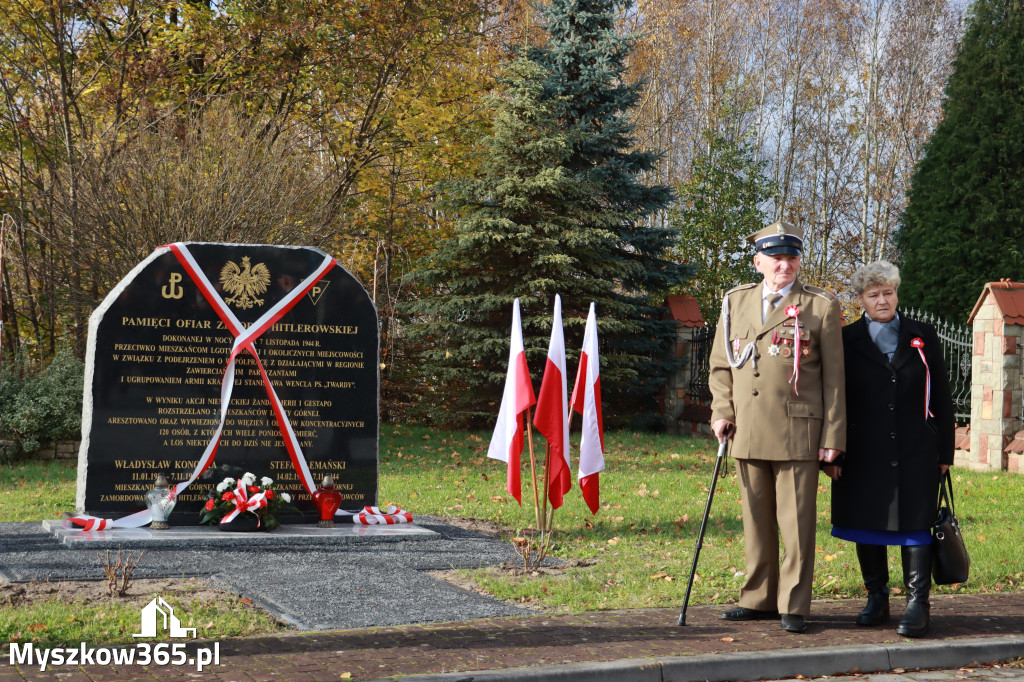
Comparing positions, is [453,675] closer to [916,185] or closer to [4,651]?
[4,651]

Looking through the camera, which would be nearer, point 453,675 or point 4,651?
point 453,675

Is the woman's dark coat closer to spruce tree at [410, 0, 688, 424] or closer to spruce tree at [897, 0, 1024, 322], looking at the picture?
spruce tree at [410, 0, 688, 424]

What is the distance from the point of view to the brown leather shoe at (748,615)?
19.1 feet

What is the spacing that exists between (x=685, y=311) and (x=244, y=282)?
12.9 m

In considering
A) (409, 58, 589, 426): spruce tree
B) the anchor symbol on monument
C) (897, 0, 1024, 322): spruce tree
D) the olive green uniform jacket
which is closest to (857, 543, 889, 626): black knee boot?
the olive green uniform jacket

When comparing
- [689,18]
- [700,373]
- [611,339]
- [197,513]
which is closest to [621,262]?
[611,339]

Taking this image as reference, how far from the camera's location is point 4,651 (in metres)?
4.79

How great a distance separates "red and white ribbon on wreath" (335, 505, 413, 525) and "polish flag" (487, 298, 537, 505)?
1.79 metres

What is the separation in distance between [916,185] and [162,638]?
21.5 meters

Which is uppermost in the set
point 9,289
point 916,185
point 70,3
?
point 70,3

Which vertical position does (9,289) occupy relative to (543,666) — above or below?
above

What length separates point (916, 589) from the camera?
18.5ft

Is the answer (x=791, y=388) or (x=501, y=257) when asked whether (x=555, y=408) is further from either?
(x=501, y=257)

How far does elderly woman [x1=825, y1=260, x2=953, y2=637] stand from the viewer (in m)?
5.62
